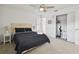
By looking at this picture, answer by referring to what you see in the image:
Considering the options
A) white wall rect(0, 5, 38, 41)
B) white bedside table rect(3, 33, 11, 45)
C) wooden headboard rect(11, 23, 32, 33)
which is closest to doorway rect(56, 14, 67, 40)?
white wall rect(0, 5, 38, 41)

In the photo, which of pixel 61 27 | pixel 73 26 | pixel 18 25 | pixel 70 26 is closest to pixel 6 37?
pixel 18 25

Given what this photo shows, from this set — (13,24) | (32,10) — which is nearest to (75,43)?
(32,10)

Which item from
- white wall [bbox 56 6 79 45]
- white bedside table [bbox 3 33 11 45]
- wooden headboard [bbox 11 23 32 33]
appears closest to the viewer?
white bedside table [bbox 3 33 11 45]

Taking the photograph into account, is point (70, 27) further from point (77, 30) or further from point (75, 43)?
point (75, 43)

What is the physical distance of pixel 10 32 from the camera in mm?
2309

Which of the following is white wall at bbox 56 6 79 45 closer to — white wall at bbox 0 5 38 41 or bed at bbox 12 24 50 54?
bed at bbox 12 24 50 54

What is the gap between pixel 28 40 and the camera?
247 centimetres

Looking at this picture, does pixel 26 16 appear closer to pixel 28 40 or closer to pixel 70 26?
pixel 28 40

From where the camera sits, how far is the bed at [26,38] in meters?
2.36

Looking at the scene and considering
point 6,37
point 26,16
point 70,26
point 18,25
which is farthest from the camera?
point 70,26

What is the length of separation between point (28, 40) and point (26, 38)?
0.25 feet

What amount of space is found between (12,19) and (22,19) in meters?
0.24

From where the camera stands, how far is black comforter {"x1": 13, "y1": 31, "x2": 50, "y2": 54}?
235 cm
